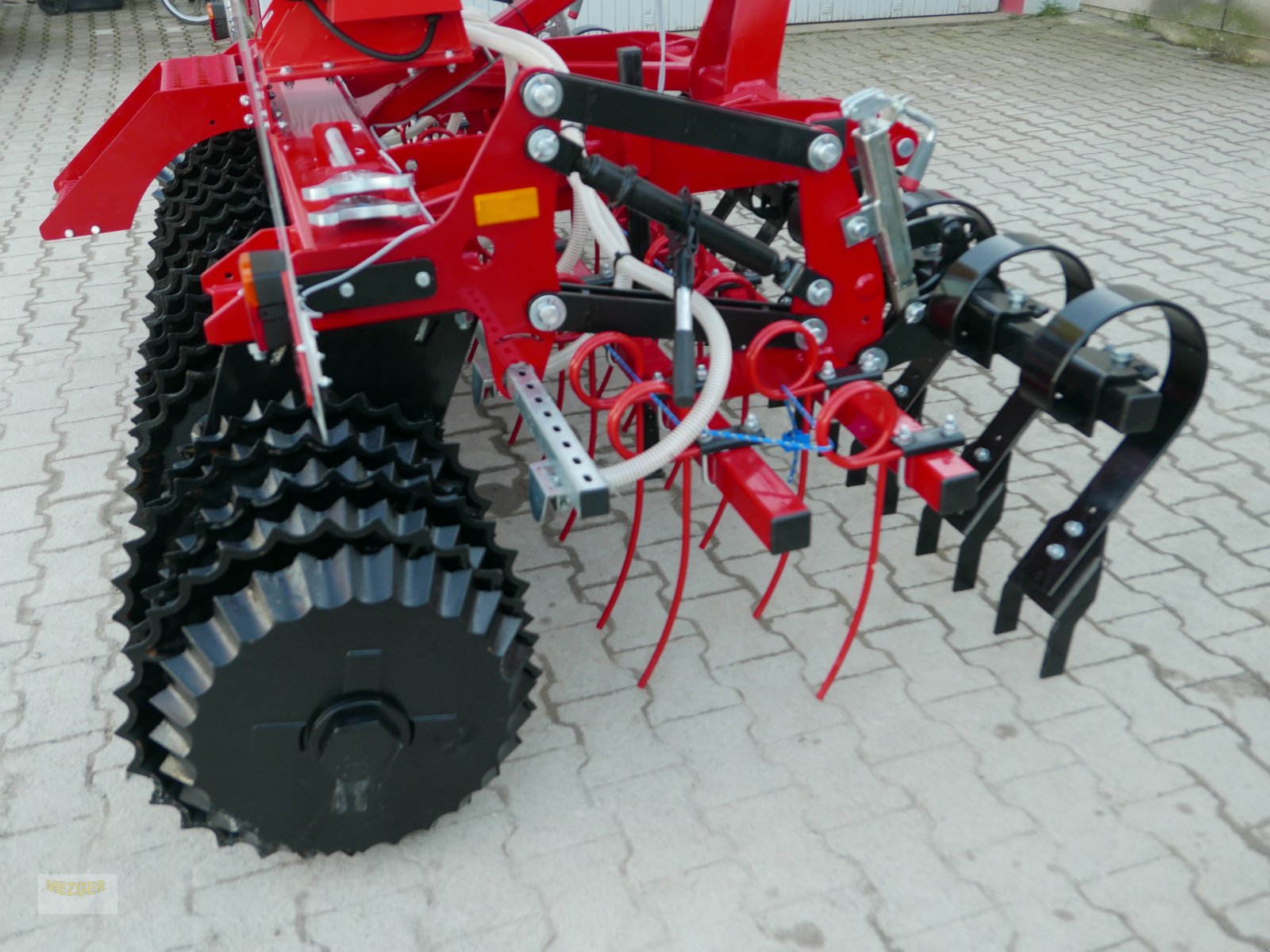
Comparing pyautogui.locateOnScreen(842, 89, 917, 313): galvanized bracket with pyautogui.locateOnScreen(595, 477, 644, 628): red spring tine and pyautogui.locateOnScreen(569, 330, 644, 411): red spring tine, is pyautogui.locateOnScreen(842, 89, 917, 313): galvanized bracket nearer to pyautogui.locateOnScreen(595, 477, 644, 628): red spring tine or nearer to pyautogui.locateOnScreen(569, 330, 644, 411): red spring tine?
pyautogui.locateOnScreen(569, 330, 644, 411): red spring tine

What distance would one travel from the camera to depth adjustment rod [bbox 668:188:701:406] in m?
2.31

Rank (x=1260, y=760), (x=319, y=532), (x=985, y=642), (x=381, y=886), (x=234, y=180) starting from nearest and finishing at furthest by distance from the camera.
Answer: (x=319, y=532) < (x=381, y=886) < (x=1260, y=760) < (x=985, y=642) < (x=234, y=180)

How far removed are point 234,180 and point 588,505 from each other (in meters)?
2.43

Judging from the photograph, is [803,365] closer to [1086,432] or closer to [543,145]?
[1086,432]

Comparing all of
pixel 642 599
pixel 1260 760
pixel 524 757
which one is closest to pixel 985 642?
pixel 1260 760

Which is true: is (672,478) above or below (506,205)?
below

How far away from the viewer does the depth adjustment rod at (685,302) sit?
2307 mm

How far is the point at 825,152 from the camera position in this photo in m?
2.52

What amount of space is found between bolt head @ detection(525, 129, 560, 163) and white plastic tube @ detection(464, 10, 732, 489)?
62 millimetres

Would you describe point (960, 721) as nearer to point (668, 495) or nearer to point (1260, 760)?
point (1260, 760)

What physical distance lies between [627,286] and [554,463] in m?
0.62

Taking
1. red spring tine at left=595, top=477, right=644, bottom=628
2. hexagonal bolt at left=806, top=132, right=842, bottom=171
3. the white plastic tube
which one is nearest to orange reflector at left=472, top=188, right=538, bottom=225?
the white plastic tube

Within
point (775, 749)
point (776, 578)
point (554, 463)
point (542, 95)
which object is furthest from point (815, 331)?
point (775, 749)

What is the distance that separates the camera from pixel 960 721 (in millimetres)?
2682
